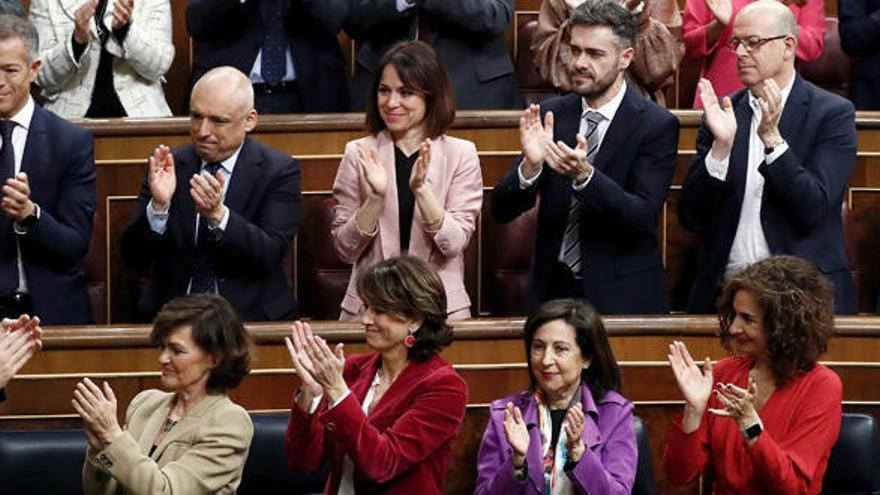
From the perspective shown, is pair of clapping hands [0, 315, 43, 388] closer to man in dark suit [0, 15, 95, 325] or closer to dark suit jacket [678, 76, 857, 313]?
man in dark suit [0, 15, 95, 325]

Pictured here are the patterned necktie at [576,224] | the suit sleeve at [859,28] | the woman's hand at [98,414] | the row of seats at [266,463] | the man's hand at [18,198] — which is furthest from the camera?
the suit sleeve at [859,28]

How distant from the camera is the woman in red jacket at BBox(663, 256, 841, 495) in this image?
207 cm

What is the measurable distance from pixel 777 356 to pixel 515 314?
82cm

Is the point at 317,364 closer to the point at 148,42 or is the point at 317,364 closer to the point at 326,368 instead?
the point at 326,368

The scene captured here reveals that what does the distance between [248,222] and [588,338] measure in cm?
60

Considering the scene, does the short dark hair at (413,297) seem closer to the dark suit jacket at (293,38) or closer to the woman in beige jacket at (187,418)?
the woman in beige jacket at (187,418)

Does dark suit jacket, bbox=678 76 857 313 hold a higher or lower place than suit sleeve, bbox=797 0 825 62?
lower

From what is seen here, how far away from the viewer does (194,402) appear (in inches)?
80.6

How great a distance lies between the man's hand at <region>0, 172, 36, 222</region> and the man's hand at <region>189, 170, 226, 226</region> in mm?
211

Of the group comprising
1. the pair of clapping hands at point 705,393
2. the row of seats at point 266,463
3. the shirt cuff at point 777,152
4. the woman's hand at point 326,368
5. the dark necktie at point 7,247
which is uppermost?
the shirt cuff at point 777,152

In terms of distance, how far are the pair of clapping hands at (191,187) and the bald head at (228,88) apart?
10cm

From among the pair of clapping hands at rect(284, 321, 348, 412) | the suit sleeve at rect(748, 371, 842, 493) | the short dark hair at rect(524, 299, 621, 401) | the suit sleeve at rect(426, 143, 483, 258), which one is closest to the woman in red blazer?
the pair of clapping hands at rect(284, 321, 348, 412)

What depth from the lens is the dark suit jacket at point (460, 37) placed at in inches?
118

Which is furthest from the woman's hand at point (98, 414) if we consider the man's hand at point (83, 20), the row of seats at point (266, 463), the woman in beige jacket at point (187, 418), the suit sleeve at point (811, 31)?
the suit sleeve at point (811, 31)
